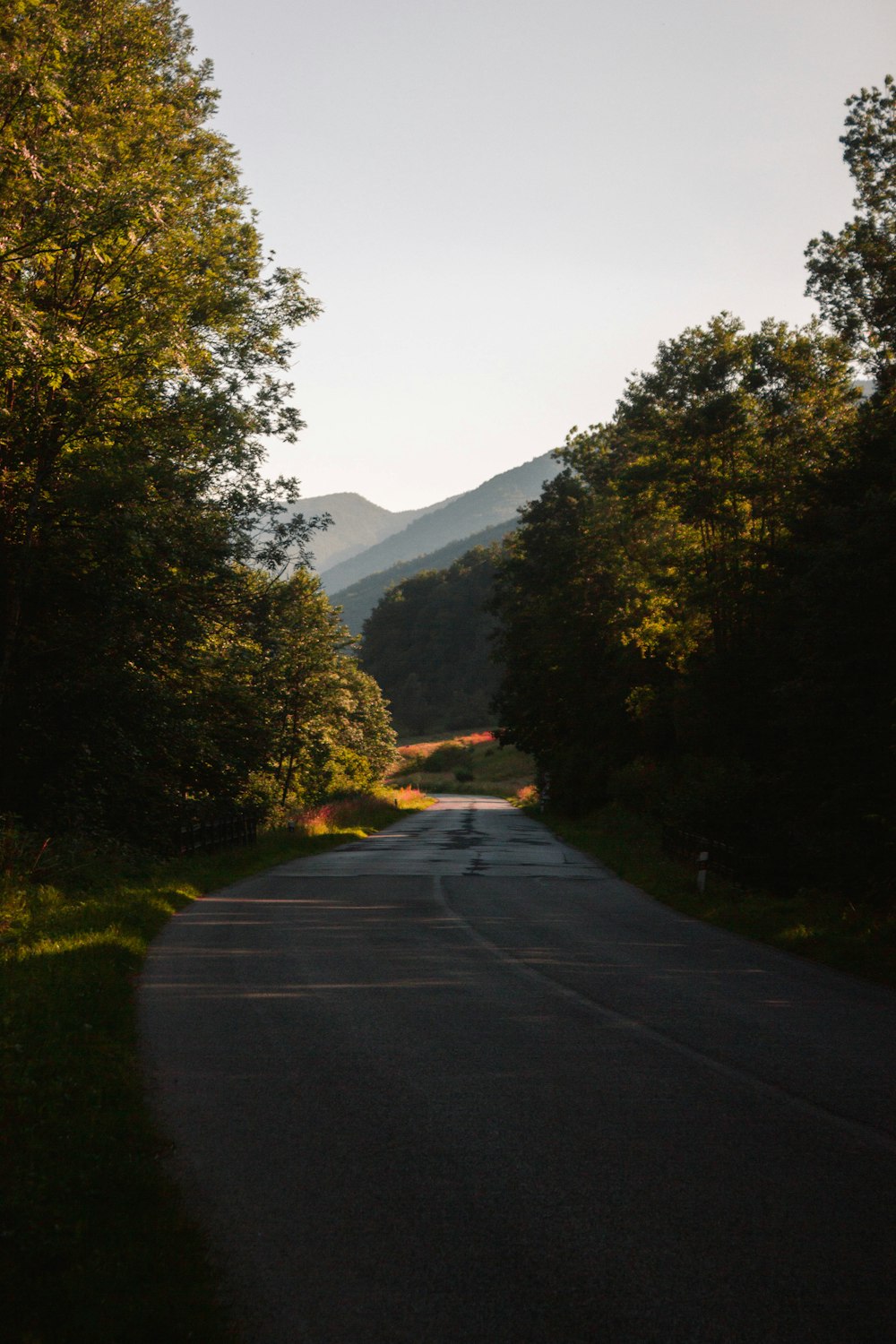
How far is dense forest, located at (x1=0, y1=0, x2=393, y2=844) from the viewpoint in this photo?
14906mm

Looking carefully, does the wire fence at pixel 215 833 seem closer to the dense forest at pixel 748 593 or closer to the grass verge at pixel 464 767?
the dense forest at pixel 748 593

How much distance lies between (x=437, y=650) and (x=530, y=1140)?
542 feet

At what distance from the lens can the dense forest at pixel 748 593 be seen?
1811 centimetres

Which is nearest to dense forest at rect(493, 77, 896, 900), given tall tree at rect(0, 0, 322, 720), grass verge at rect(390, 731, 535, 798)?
tall tree at rect(0, 0, 322, 720)

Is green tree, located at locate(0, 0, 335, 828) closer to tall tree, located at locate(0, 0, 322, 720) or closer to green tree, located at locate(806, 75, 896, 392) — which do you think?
tall tree, located at locate(0, 0, 322, 720)

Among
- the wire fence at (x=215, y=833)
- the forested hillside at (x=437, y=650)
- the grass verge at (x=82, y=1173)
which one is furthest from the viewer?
the forested hillside at (x=437, y=650)

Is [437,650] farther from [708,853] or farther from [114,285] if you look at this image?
[114,285]

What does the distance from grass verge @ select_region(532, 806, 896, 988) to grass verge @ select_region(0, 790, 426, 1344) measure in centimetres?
833

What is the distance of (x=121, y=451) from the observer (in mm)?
16688

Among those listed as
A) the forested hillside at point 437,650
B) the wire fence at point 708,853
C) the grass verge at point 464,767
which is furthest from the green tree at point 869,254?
the forested hillside at point 437,650

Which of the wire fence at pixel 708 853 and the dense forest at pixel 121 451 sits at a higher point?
the dense forest at pixel 121 451

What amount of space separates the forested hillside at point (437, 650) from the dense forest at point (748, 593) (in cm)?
10755

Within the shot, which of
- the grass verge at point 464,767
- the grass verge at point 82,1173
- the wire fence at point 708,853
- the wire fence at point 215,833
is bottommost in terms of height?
the grass verge at point 464,767

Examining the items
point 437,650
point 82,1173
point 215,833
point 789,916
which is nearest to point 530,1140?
point 82,1173
